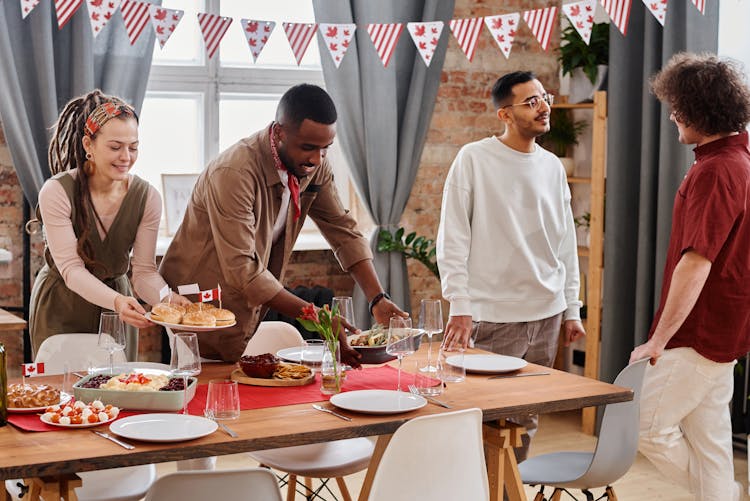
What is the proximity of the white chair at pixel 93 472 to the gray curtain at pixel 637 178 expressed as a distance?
103 inches

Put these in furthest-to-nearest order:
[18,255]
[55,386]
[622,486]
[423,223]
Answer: [423,223]
[18,255]
[622,486]
[55,386]

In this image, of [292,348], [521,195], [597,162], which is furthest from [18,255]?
[597,162]

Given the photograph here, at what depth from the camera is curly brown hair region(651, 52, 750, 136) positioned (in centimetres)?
289

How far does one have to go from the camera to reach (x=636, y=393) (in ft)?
8.62

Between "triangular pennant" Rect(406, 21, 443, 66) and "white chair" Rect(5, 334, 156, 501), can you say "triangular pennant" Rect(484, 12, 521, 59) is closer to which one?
"triangular pennant" Rect(406, 21, 443, 66)

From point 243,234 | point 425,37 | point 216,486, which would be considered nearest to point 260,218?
point 243,234

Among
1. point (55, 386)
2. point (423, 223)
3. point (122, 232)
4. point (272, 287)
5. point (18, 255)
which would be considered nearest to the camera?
point (55, 386)

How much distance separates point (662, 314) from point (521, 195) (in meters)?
0.63

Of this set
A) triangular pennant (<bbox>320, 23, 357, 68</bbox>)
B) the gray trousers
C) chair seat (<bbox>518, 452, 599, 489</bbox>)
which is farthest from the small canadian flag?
triangular pennant (<bbox>320, 23, 357, 68</bbox>)

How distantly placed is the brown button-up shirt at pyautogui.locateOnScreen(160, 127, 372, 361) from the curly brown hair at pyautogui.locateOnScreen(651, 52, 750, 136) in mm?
1160

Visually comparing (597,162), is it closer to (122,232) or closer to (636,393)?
(636,393)

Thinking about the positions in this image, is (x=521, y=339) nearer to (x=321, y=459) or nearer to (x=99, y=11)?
(x=321, y=459)

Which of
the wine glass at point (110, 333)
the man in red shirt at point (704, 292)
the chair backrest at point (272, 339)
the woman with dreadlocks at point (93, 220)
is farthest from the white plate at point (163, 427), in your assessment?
the man in red shirt at point (704, 292)

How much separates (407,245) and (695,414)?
2.27 meters
